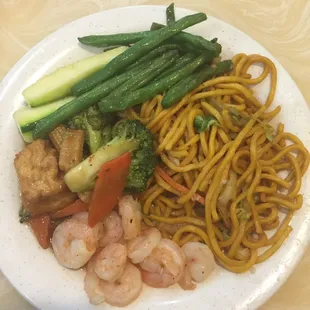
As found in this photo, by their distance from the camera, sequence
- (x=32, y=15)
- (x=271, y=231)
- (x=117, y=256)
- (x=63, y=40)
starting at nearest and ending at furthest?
1. (x=117, y=256)
2. (x=271, y=231)
3. (x=63, y=40)
4. (x=32, y=15)

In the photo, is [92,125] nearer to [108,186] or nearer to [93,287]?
[108,186]

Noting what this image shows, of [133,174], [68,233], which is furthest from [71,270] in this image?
[133,174]

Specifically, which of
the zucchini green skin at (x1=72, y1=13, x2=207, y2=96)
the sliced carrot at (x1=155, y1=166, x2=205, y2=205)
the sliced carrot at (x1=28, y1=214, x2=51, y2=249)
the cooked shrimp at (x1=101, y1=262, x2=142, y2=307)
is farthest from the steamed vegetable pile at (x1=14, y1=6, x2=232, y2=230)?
the cooked shrimp at (x1=101, y1=262, x2=142, y2=307)

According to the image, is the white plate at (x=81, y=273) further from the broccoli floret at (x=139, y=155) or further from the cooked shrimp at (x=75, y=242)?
the broccoli floret at (x=139, y=155)

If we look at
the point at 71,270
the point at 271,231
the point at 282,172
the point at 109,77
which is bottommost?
the point at 71,270

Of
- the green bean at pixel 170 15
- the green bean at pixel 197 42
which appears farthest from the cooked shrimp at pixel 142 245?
the green bean at pixel 170 15

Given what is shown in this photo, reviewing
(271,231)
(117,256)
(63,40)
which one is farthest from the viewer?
(63,40)

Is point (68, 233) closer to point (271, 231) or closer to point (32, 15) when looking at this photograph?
point (271, 231)

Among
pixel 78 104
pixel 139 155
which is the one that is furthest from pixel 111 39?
pixel 139 155
